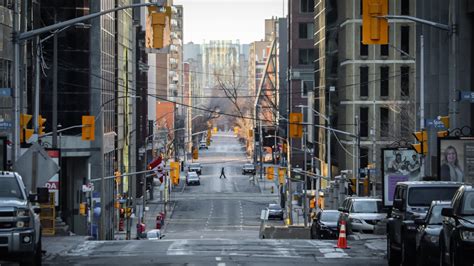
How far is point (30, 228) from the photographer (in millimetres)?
22125

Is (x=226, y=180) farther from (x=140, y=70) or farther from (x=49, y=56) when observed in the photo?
(x=49, y=56)

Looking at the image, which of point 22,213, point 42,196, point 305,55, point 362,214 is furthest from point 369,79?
point 22,213

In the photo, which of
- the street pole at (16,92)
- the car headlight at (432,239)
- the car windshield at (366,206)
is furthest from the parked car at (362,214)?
the car headlight at (432,239)

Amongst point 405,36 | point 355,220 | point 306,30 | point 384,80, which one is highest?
point 306,30

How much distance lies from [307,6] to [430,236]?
11375cm

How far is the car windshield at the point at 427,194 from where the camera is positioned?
1013 inches

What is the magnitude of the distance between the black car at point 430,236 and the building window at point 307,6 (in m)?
112

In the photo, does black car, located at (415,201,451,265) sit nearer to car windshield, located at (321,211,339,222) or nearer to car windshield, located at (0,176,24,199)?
car windshield, located at (0,176,24,199)

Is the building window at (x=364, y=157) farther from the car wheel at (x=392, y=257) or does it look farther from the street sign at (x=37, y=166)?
the car wheel at (x=392, y=257)

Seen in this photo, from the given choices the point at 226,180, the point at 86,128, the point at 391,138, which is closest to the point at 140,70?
the point at 226,180

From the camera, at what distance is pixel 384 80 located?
8775 centimetres

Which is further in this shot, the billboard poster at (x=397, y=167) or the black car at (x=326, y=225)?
the black car at (x=326, y=225)

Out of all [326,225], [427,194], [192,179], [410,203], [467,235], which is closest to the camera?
[467,235]

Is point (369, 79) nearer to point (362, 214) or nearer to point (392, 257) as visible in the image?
point (362, 214)
